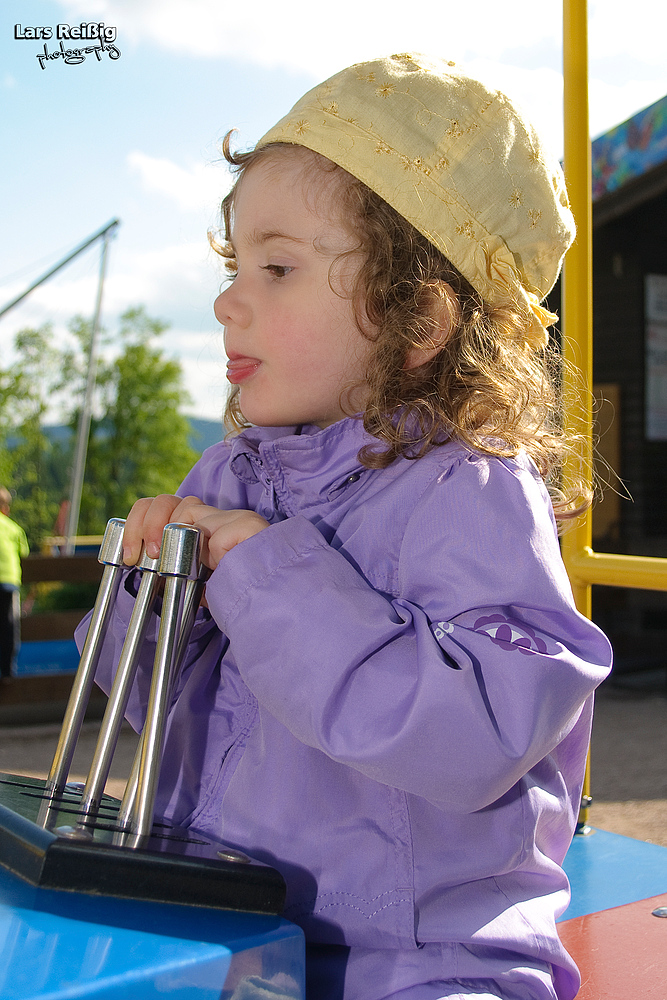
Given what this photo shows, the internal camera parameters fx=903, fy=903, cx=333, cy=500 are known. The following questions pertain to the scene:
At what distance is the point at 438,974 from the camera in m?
0.78

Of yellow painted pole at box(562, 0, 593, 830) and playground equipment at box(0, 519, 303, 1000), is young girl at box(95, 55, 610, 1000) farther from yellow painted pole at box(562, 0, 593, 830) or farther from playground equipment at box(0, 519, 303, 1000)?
Result: yellow painted pole at box(562, 0, 593, 830)

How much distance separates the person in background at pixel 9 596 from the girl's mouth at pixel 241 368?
183 inches

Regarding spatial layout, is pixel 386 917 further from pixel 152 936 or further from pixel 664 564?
pixel 664 564

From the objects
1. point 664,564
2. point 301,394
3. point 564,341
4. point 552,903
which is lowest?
point 552,903

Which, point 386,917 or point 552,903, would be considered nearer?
point 386,917

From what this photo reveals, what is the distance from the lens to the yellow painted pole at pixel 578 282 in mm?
1396

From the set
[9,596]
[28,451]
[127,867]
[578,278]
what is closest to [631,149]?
[9,596]

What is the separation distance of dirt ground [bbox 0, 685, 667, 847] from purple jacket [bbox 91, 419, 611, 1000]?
2.71 metres

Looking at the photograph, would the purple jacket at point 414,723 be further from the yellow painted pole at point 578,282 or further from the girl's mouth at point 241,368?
the yellow painted pole at point 578,282

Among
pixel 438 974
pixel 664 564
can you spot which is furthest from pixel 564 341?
pixel 438 974

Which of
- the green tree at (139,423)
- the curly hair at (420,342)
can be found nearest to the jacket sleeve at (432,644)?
the curly hair at (420,342)

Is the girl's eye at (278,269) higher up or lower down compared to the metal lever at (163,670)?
higher up

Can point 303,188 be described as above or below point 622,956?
above

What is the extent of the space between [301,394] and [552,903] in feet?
1.93
